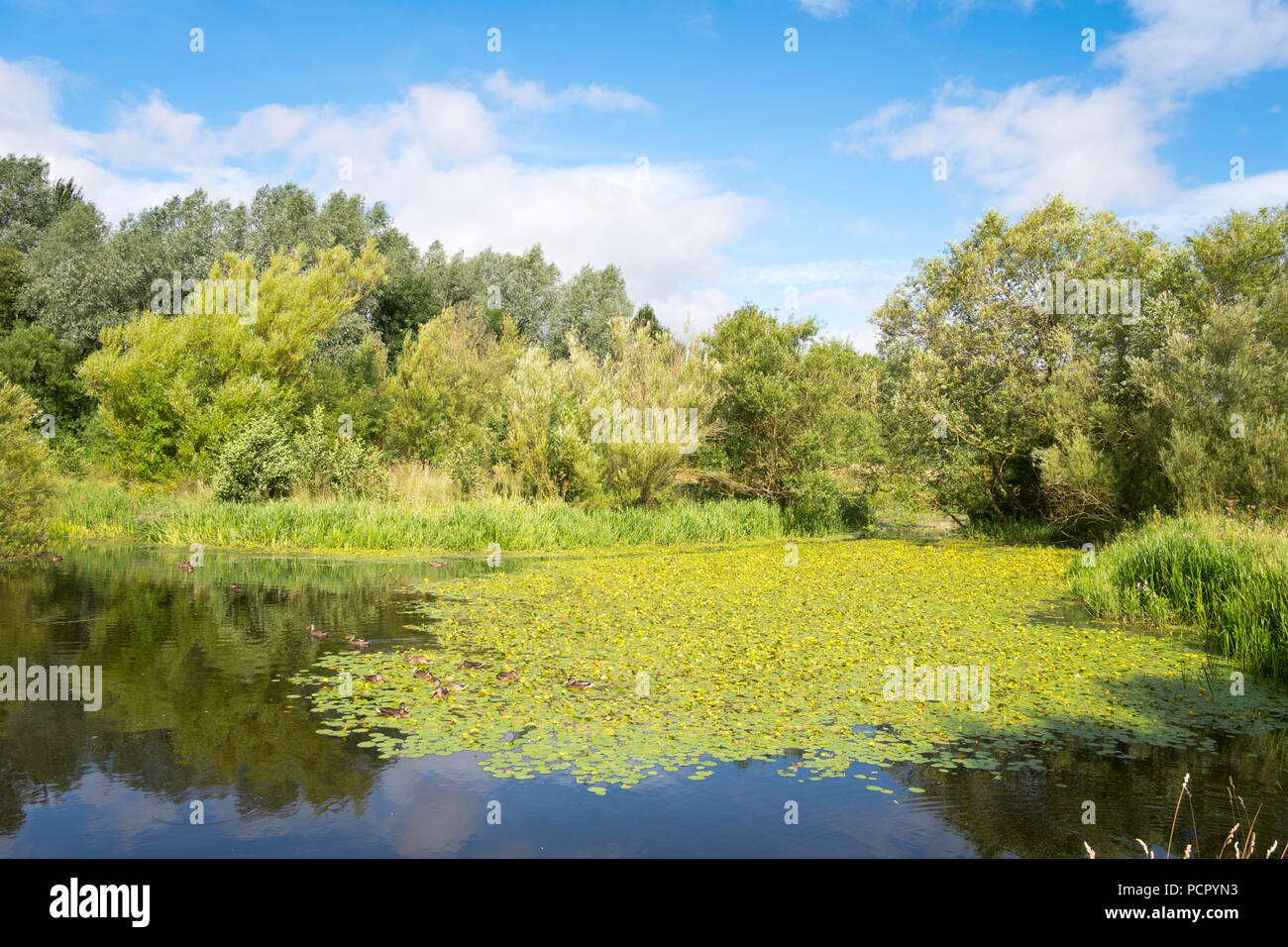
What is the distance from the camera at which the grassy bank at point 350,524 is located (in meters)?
18.3

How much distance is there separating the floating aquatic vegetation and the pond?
4cm

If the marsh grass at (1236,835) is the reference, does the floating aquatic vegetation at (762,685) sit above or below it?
above

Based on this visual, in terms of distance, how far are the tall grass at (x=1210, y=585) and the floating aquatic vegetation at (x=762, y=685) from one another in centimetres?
51

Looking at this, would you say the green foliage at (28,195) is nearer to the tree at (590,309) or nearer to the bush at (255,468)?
the tree at (590,309)

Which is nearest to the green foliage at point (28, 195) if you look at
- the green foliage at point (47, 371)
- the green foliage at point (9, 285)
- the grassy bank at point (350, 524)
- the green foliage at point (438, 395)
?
the green foliage at point (9, 285)

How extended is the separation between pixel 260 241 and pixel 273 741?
39104 mm

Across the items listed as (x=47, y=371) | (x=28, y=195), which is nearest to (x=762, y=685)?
(x=47, y=371)

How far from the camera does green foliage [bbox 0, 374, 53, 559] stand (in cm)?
1448

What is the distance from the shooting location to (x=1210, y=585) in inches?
433

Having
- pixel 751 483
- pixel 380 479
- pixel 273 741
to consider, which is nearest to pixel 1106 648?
pixel 273 741

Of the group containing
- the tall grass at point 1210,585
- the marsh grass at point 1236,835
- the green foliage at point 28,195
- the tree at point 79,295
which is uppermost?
the green foliage at point 28,195

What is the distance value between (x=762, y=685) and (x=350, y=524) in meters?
12.9

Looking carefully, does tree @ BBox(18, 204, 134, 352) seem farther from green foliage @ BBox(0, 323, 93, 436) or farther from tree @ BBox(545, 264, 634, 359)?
tree @ BBox(545, 264, 634, 359)
